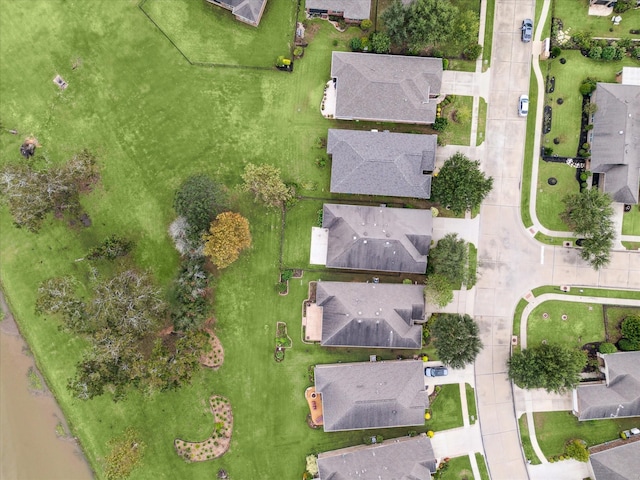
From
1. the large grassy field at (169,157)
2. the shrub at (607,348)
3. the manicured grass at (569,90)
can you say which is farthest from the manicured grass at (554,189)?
the large grassy field at (169,157)

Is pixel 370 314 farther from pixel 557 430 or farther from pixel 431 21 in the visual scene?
pixel 431 21

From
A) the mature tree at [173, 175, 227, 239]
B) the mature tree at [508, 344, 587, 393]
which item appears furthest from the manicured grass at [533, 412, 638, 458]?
the mature tree at [173, 175, 227, 239]

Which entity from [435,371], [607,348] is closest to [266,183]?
[435,371]

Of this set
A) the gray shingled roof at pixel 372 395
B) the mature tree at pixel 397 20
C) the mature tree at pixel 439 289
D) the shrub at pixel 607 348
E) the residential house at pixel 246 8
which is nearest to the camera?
the mature tree at pixel 397 20

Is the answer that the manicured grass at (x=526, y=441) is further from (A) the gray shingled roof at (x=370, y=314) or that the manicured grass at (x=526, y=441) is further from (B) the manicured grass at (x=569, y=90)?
(B) the manicured grass at (x=569, y=90)

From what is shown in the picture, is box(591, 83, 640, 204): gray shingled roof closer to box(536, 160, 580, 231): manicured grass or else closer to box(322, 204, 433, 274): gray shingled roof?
box(536, 160, 580, 231): manicured grass
